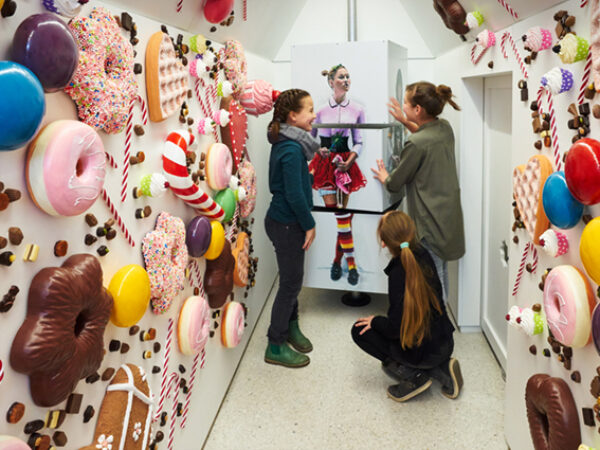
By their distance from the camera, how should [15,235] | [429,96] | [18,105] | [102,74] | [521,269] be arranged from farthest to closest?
[429,96] → [521,269] → [102,74] → [15,235] → [18,105]

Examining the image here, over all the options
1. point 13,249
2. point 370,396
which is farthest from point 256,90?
point 13,249

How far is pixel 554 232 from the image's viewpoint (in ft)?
4.69

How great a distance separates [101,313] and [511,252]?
1.41 metres

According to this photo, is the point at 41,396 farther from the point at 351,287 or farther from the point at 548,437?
the point at 351,287

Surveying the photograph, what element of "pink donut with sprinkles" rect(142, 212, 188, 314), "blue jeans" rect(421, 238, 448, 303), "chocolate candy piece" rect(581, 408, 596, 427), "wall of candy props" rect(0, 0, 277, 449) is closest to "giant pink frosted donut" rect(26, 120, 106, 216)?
"wall of candy props" rect(0, 0, 277, 449)

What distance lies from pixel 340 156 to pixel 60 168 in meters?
2.32

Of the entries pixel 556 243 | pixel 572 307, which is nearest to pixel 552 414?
pixel 572 307

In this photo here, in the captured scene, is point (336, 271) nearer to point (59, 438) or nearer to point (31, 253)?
point (59, 438)

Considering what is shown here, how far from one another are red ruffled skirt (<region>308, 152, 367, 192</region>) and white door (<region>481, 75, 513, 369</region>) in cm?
70

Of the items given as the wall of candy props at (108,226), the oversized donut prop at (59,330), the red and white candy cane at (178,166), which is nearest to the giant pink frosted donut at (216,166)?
the wall of candy props at (108,226)

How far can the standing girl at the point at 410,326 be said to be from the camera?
232 centimetres

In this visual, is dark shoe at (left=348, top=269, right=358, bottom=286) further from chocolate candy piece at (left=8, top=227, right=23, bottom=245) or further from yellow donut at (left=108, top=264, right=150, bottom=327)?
chocolate candy piece at (left=8, top=227, right=23, bottom=245)

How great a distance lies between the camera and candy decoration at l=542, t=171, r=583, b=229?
1.30 m

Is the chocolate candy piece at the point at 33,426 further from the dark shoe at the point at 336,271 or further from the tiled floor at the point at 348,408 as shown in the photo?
the dark shoe at the point at 336,271
